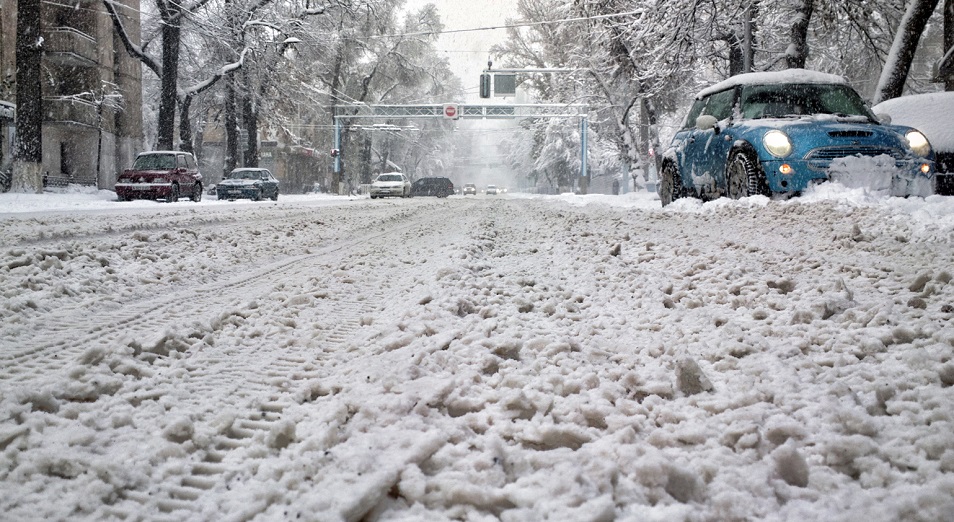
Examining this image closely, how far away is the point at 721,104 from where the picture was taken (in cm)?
977

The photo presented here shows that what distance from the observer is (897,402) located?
182 centimetres

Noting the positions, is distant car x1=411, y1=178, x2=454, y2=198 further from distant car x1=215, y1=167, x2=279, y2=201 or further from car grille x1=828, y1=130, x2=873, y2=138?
car grille x1=828, y1=130, x2=873, y2=138

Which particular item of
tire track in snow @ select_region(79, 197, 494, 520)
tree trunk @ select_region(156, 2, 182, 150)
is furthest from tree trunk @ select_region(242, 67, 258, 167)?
tire track in snow @ select_region(79, 197, 494, 520)

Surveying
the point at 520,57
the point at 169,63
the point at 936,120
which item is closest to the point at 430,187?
the point at 520,57

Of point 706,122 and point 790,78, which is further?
point 790,78

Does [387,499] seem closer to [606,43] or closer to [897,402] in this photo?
[897,402]

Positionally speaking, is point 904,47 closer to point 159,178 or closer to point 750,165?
point 750,165

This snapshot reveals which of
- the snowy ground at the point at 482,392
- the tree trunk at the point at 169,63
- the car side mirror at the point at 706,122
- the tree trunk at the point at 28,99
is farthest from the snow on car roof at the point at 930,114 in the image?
the tree trunk at the point at 169,63

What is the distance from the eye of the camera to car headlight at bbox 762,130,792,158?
25.1 feet

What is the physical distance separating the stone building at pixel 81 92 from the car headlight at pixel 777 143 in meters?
24.8

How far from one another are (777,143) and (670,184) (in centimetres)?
365

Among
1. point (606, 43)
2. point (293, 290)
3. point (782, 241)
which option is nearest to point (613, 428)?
point (293, 290)

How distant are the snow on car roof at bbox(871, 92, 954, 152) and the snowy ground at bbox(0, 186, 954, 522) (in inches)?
220

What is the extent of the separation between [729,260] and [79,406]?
400cm
